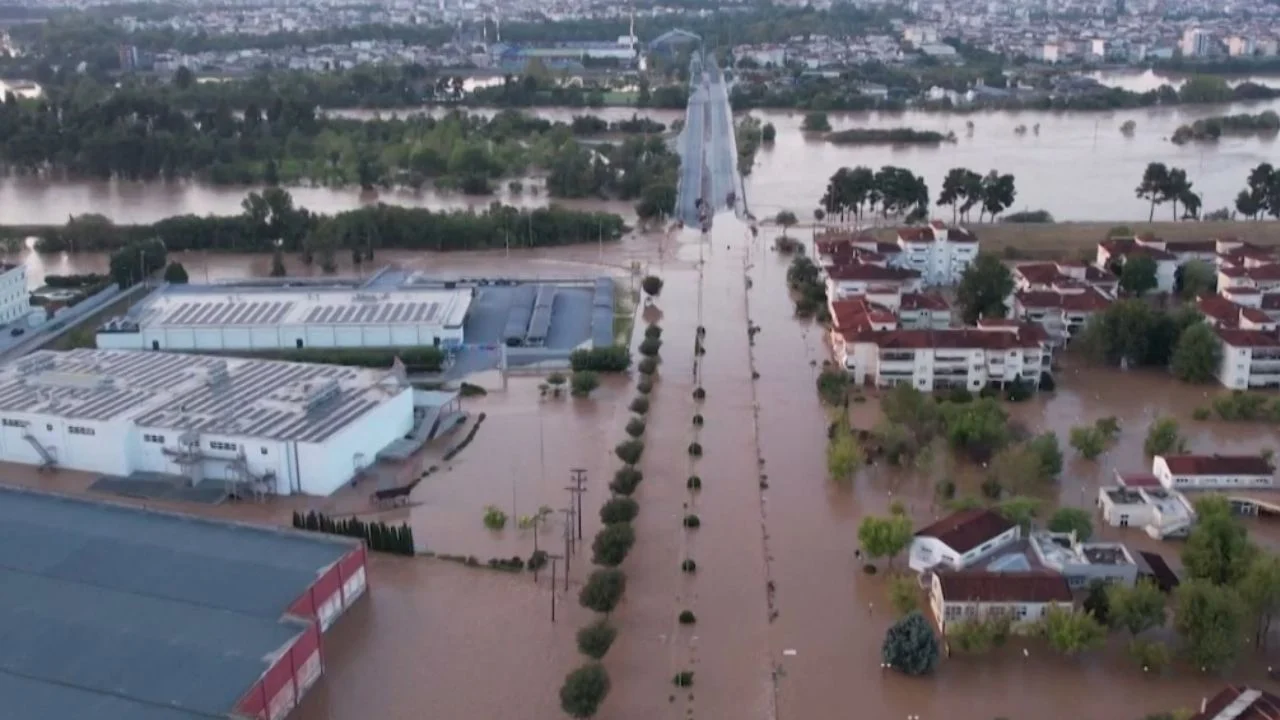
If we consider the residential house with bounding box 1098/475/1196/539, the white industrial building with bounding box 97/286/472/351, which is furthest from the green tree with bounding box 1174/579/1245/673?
the white industrial building with bounding box 97/286/472/351

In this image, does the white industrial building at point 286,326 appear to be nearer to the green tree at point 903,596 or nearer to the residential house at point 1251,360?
the green tree at point 903,596

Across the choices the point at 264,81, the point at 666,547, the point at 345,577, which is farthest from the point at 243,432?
the point at 264,81

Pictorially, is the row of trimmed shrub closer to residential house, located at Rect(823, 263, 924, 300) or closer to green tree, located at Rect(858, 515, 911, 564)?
green tree, located at Rect(858, 515, 911, 564)

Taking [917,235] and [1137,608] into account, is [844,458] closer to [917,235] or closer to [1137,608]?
[1137,608]

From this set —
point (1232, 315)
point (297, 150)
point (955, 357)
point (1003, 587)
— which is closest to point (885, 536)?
point (1003, 587)

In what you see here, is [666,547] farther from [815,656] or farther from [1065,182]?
[1065,182]

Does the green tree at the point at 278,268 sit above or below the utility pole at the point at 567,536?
above

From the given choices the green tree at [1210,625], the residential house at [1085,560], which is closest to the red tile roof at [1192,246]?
the residential house at [1085,560]
